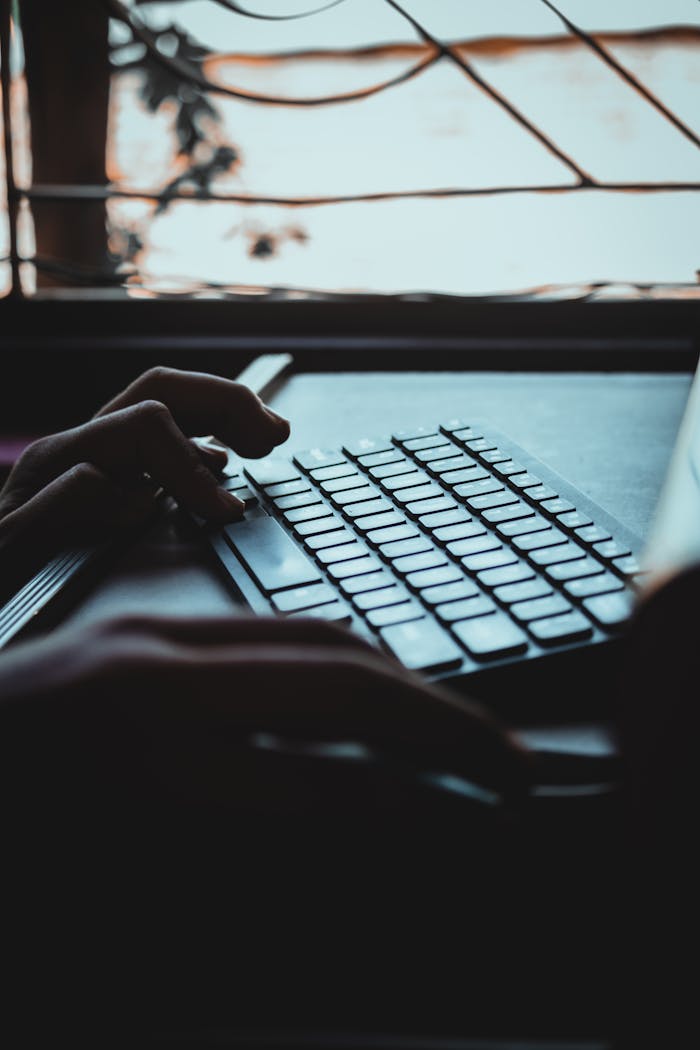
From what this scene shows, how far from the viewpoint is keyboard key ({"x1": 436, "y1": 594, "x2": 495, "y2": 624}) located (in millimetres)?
526

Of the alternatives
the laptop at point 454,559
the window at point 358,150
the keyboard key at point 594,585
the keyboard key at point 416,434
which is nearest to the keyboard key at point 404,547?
the laptop at point 454,559

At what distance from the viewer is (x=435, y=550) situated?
0.61 m

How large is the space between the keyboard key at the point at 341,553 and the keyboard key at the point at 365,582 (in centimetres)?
3

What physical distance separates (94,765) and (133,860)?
0.19 meters

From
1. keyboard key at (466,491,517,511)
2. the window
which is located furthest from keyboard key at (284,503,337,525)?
the window

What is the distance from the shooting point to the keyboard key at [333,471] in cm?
76

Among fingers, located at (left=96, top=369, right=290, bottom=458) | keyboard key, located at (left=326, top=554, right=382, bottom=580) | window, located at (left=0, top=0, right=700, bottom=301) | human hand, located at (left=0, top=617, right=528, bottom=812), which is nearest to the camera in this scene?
human hand, located at (left=0, top=617, right=528, bottom=812)

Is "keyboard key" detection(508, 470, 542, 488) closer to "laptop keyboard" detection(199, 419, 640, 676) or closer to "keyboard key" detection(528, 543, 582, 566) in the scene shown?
"laptop keyboard" detection(199, 419, 640, 676)

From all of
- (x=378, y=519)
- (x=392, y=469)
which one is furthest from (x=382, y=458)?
(x=378, y=519)

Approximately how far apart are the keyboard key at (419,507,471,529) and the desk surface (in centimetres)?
14

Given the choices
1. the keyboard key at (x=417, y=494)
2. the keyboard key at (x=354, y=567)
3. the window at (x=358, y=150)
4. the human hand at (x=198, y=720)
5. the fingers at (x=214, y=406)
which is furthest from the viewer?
the window at (x=358, y=150)

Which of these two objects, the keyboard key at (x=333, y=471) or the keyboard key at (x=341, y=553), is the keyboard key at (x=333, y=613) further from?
the keyboard key at (x=333, y=471)

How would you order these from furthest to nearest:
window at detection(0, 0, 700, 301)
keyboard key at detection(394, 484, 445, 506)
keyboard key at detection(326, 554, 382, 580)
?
window at detection(0, 0, 700, 301), keyboard key at detection(394, 484, 445, 506), keyboard key at detection(326, 554, 382, 580)

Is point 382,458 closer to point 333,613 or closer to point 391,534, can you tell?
point 391,534
